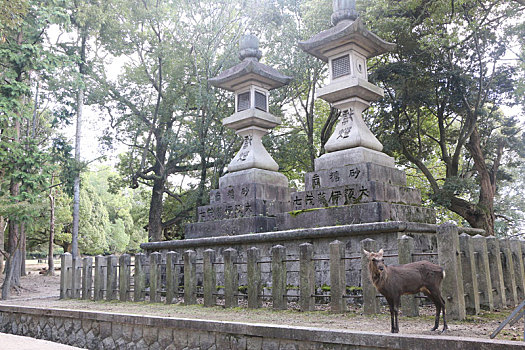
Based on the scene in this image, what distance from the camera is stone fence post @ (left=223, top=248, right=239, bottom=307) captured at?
7.89 meters

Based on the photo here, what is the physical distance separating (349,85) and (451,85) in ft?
27.1

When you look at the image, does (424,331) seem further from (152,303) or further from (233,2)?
(233,2)

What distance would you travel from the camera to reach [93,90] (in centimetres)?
2008

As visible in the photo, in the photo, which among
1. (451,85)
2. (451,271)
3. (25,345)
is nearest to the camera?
(451,271)

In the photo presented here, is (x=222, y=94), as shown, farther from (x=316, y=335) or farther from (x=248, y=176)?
(x=316, y=335)

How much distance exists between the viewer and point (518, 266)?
7500 mm

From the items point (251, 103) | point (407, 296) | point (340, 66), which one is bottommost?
point (407, 296)

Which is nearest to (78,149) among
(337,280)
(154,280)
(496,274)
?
(154,280)

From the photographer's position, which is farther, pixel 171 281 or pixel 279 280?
pixel 171 281

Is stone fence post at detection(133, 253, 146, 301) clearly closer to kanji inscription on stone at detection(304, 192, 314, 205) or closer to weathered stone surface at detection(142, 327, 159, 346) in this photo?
weathered stone surface at detection(142, 327, 159, 346)

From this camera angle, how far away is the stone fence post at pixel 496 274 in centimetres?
666

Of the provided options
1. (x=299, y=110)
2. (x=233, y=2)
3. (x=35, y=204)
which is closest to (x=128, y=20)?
(x=233, y=2)

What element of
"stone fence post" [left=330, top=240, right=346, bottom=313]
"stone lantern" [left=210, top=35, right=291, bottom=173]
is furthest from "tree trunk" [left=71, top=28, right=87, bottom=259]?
"stone fence post" [left=330, top=240, right=346, bottom=313]

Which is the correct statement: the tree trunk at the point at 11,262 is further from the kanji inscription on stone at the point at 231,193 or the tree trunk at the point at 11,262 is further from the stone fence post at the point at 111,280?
the kanji inscription on stone at the point at 231,193
